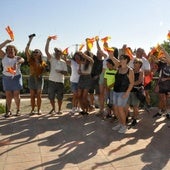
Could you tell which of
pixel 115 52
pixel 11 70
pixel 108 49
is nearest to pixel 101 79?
pixel 115 52

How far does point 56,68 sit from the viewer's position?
753 centimetres

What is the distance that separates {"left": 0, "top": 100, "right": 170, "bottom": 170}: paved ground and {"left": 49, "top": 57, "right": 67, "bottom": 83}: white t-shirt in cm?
95

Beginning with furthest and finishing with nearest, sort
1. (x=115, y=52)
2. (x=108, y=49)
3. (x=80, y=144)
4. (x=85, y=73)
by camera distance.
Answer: (x=85, y=73) < (x=115, y=52) < (x=108, y=49) < (x=80, y=144)

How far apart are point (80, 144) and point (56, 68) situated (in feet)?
8.86

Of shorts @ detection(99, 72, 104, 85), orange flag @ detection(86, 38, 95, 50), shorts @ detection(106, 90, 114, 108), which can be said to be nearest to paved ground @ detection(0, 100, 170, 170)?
shorts @ detection(106, 90, 114, 108)

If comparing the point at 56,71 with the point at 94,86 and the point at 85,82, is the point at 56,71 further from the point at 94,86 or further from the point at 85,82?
the point at 94,86

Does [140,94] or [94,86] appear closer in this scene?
[140,94]

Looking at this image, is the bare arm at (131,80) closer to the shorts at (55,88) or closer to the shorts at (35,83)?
the shorts at (55,88)

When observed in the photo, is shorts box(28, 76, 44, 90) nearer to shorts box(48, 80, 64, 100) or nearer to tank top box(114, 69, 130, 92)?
shorts box(48, 80, 64, 100)

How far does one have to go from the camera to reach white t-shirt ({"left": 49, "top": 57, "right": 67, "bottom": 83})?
753 centimetres

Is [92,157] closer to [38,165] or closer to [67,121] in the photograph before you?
[38,165]

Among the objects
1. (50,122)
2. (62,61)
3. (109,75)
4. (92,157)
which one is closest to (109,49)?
(109,75)

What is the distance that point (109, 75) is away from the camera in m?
6.70

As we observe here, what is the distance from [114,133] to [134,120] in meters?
0.84
